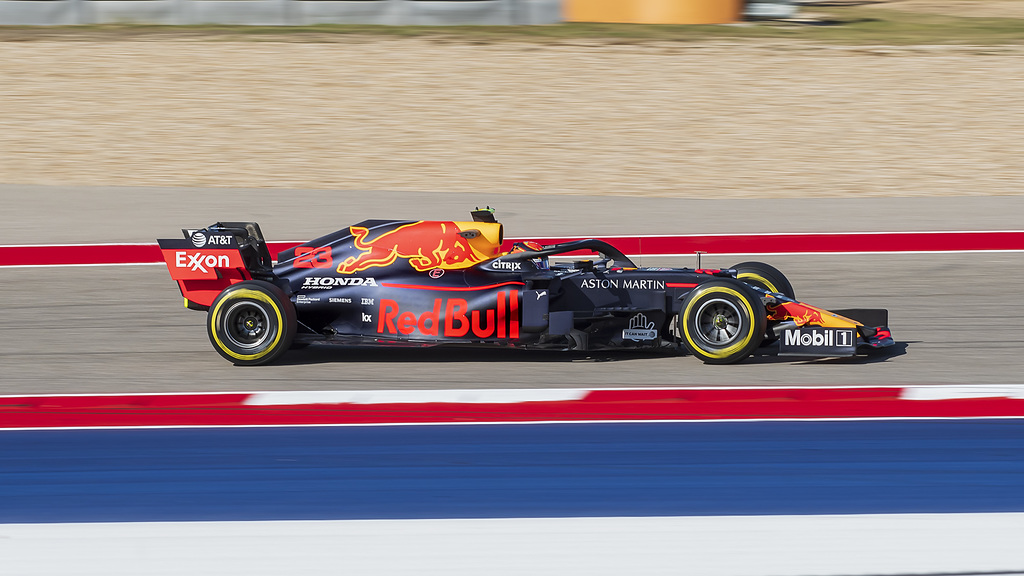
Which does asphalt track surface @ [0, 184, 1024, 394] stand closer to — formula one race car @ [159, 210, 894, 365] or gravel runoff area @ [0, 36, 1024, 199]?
formula one race car @ [159, 210, 894, 365]

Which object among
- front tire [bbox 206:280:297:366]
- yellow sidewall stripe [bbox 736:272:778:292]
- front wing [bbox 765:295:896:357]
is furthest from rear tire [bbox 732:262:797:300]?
front tire [bbox 206:280:297:366]

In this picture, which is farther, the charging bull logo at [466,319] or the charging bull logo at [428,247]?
the charging bull logo at [428,247]

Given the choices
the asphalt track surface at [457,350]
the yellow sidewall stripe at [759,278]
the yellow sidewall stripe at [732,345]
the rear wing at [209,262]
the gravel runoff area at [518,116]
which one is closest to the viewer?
the yellow sidewall stripe at [732,345]

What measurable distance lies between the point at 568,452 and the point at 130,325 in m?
3.91

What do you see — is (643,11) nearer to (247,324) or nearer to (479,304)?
(479,304)

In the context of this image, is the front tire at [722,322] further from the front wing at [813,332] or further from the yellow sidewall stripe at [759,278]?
the yellow sidewall stripe at [759,278]

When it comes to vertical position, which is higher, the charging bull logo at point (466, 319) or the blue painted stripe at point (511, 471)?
the charging bull logo at point (466, 319)

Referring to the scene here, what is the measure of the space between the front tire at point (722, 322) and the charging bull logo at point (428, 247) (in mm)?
1191

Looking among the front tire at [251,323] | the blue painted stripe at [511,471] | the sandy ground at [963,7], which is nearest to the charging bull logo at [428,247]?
the front tire at [251,323]

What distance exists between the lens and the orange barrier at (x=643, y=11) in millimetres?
22938

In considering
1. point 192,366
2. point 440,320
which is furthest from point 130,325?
point 440,320

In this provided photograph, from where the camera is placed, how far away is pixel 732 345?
22.7ft

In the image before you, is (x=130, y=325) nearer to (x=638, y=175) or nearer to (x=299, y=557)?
(x=299, y=557)

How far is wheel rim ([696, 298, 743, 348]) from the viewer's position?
6891 mm
